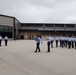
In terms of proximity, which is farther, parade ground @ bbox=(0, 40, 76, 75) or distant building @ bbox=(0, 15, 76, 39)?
distant building @ bbox=(0, 15, 76, 39)

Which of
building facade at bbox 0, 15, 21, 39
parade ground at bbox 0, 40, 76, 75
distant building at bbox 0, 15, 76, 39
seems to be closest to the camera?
parade ground at bbox 0, 40, 76, 75

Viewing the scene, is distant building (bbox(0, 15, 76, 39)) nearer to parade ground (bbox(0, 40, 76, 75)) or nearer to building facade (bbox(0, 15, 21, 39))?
building facade (bbox(0, 15, 21, 39))

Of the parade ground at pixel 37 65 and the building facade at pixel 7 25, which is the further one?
the building facade at pixel 7 25

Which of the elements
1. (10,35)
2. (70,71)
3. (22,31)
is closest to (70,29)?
(22,31)

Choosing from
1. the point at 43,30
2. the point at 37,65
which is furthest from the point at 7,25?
the point at 37,65

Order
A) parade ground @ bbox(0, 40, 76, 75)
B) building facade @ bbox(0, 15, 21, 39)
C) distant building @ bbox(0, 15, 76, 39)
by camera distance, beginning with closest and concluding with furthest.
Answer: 1. parade ground @ bbox(0, 40, 76, 75)
2. building facade @ bbox(0, 15, 21, 39)
3. distant building @ bbox(0, 15, 76, 39)

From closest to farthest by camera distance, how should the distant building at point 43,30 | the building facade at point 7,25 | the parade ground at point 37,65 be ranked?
the parade ground at point 37,65, the building facade at point 7,25, the distant building at point 43,30

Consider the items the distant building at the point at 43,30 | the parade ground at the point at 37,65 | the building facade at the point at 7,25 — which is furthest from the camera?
the distant building at the point at 43,30

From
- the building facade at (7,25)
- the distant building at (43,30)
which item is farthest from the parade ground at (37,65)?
the distant building at (43,30)

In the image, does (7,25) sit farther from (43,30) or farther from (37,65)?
(37,65)

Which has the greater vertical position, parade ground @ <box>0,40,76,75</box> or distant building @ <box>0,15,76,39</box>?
distant building @ <box>0,15,76,39</box>

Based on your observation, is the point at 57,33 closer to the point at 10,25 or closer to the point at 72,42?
the point at 10,25

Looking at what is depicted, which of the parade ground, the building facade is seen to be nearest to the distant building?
the building facade

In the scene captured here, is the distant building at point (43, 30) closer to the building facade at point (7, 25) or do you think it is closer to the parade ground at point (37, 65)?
the building facade at point (7, 25)
